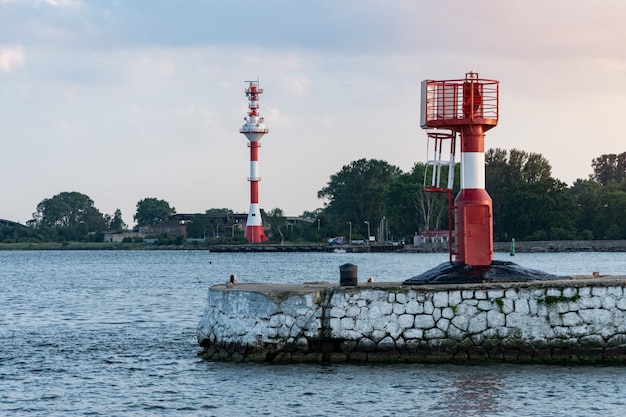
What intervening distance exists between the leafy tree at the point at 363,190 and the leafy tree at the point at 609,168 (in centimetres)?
3893

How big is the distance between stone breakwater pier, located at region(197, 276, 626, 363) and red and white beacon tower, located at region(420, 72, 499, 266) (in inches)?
99.7

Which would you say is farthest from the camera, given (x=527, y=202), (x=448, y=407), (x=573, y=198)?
(x=573, y=198)

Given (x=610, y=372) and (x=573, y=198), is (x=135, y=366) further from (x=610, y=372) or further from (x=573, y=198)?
(x=573, y=198)

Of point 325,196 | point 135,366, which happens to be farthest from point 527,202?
point 135,366

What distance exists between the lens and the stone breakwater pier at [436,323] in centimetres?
1989

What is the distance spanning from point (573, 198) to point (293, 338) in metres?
117

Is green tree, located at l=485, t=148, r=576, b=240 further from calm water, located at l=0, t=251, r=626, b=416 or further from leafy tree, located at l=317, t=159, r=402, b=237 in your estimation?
calm water, located at l=0, t=251, r=626, b=416

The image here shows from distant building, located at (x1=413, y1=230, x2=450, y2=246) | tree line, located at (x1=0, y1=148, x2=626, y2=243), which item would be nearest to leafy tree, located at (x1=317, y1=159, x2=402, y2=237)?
tree line, located at (x1=0, y1=148, x2=626, y2=243)

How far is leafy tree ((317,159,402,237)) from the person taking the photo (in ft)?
518

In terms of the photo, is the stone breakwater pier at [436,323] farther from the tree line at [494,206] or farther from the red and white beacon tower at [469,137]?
the tree line at [494,206]

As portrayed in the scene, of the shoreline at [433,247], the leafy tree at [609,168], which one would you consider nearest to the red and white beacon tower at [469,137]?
the shoreline at [433,247]

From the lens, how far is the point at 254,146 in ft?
388

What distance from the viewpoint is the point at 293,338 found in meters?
20.6

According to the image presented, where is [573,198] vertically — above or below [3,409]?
above
